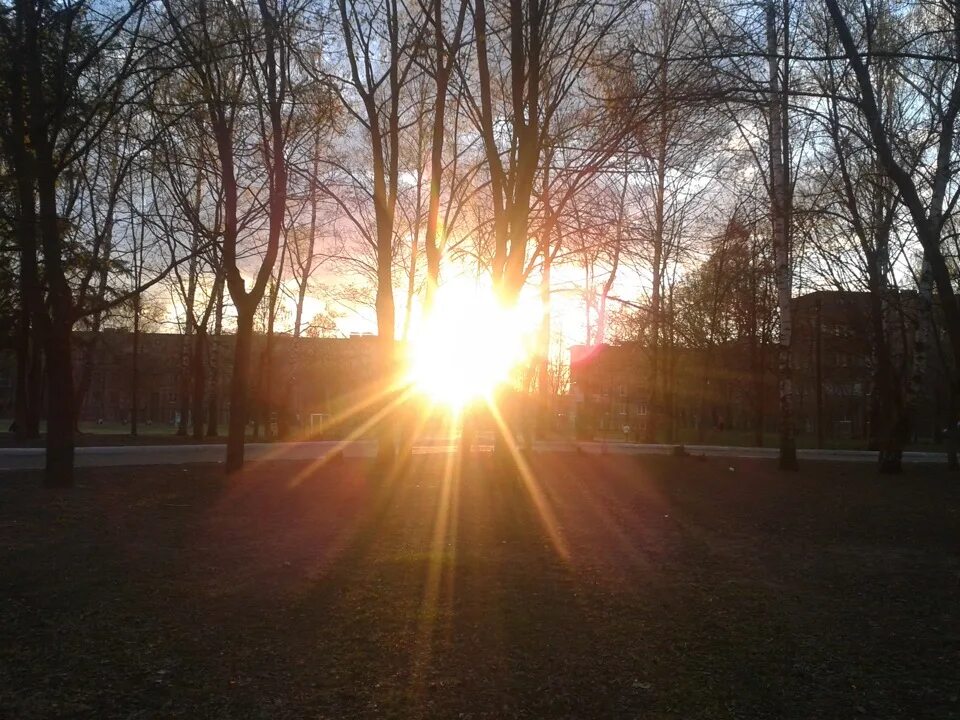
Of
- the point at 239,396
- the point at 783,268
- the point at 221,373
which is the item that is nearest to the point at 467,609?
the point at 239,396

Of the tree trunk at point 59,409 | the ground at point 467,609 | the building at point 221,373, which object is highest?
the building at point 221,373

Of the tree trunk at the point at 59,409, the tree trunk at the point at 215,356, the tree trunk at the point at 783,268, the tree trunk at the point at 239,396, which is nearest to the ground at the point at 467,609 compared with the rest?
the tree trunk at the point at 59,409

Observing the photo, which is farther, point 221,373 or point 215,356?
point 221,373

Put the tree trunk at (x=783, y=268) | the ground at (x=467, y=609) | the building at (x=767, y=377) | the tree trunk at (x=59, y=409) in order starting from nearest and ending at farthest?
the ground at (x=467, y=609)
the tree trunk at (x=59, y=409)
the tree trunk at (x=783, y=268)
the building at (x=767, y=377)

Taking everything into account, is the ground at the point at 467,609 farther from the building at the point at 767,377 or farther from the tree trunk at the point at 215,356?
the tree trunk at the point at 215,356

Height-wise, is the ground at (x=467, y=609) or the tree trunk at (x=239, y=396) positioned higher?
the tree trunk at (x=239, y=396)

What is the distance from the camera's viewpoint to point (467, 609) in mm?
6254

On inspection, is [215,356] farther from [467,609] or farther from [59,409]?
[467,609]

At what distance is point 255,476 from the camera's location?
14.2 m

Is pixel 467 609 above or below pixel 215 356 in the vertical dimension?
below

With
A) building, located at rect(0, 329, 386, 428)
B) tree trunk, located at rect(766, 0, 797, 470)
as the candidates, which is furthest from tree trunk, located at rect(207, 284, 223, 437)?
tree trunk, located at rect(766, 0, 797, 470)

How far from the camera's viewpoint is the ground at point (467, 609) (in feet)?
15.4

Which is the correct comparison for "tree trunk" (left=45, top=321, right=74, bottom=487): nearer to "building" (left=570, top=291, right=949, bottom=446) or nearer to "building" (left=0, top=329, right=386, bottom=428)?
"building" (left=570, top=291, right=949, bottom=446)

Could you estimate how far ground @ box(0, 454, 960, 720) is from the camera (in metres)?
4.69
